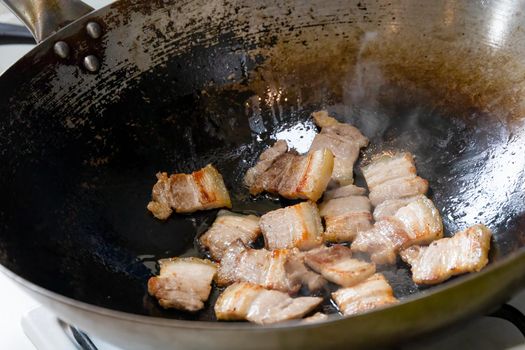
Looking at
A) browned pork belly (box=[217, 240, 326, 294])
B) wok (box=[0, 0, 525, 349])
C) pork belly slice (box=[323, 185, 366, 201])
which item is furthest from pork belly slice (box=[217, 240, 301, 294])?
pork belly slice (box=[323, 185, 366, 201])

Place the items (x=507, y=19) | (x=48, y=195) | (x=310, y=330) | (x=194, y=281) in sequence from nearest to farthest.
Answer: (x=310, y=330), (x=194, y=281), (x=48, y=195), (x=507, y=19)

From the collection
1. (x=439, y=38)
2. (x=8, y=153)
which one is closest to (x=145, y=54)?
(x=8, y=153)

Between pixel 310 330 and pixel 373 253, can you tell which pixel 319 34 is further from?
pixel 310 330

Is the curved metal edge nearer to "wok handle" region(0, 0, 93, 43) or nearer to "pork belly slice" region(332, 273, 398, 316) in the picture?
"pork belly slice" region(332, 273, 398, 316)

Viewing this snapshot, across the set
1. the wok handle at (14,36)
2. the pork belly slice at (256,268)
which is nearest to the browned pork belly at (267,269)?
the pork belly slice at (256,268)

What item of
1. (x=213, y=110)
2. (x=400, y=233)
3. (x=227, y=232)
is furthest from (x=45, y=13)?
(x=400, y=233)

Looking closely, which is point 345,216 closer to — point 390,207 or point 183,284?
point 390,207
